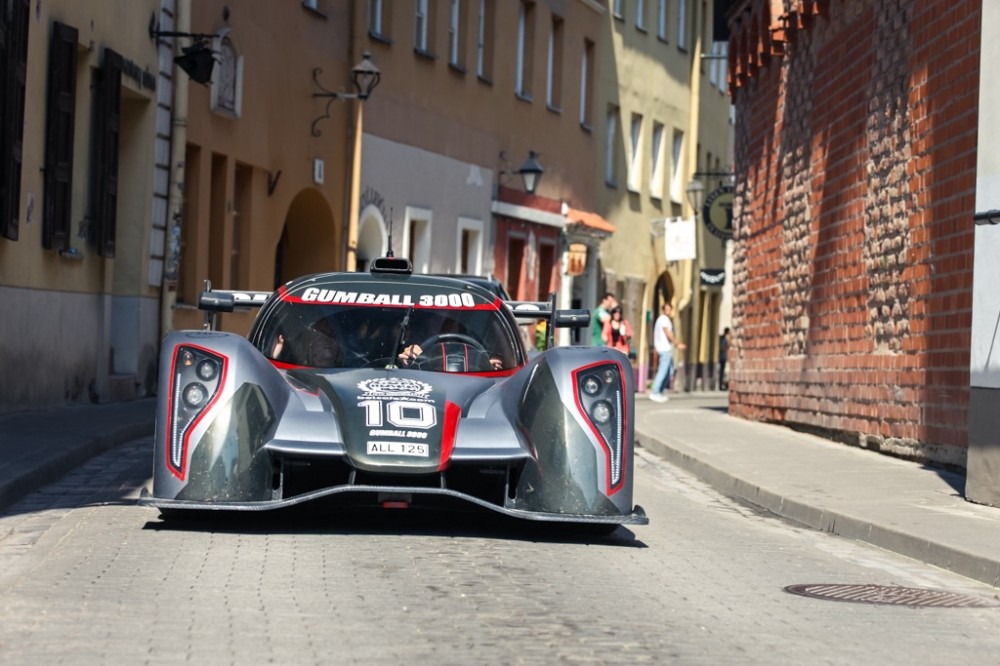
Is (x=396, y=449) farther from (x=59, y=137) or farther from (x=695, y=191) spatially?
(x=695, y=191)

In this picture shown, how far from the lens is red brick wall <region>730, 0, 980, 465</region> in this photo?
1612 cm

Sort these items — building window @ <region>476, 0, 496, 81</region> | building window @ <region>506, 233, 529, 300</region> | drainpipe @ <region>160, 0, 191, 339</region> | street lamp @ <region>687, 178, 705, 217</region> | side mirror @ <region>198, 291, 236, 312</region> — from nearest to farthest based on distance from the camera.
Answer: side mirror @ <region>198, 291, 236, 312</region> → drainpipe @ <region>160, 0, 191, 339</region> → building window @ <region>476, 0, 496, 81</region> → building window @ <region>506, 233, 529, 300</region> → street lamp @ <region>687, 178, 705, 217</region>

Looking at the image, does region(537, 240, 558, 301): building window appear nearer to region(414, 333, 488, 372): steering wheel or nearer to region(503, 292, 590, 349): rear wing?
region(503, 292, 590, 349): rear wing

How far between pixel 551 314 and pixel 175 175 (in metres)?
12.7

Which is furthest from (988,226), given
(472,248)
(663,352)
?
(472,248)

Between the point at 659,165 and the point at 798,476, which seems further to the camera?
the point at 659,165

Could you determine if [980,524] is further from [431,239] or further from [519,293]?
[519,293]

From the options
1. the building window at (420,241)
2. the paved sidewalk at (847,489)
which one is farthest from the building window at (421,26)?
the paved sidewalk at (847,489)

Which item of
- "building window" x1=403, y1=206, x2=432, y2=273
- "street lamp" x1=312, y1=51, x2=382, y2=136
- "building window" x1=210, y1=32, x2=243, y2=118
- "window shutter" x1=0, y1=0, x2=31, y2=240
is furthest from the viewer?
"building window" x1=403, y1=206, x2=432, y2=273

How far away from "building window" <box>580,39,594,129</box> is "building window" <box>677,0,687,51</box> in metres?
6.06

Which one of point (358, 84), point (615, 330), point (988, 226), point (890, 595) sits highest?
point (358, 84)

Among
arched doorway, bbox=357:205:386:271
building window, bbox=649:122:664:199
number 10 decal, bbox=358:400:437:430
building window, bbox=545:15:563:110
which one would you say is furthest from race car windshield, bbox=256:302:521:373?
building window, bbox=649:122:664:199

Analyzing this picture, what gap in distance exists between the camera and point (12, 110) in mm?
17703

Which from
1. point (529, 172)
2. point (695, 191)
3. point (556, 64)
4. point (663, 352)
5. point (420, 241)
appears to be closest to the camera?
point (663, 352)
